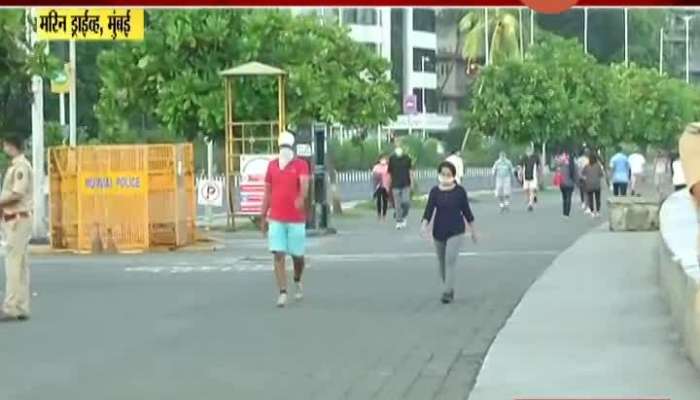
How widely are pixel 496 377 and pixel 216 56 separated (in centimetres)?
2551

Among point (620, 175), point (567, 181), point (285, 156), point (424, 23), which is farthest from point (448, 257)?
point (424, 23)

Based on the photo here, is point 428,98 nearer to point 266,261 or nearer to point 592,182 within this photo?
point 592,182

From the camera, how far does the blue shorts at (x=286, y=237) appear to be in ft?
60.9

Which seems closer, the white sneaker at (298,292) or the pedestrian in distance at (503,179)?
the white sneaker at (298,292)

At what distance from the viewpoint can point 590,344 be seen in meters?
14.2

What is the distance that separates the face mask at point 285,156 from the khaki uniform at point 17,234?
2888mm

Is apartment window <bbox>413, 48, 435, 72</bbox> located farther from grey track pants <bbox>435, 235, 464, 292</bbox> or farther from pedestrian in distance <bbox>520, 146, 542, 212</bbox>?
grey track pants <bbox>435, 235, 464, 292</bbox>

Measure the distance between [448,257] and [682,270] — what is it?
563cm

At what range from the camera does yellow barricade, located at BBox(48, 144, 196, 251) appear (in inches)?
1133

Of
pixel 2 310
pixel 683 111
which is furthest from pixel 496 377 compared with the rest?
pixel 683 111

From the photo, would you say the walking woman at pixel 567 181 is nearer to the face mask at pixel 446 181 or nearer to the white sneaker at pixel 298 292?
the face mask at pixel 446 181

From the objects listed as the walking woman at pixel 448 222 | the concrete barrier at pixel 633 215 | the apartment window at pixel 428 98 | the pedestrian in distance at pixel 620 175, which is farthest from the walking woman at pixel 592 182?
the apartment window at pixel 428 98

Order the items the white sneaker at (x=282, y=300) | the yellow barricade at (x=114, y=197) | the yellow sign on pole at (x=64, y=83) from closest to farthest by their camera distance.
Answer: the white sneaker at (x=282, y=300) < the yellow barricade at (x=114, y=197) < the yellow sign on pole at (x=64, y=83)

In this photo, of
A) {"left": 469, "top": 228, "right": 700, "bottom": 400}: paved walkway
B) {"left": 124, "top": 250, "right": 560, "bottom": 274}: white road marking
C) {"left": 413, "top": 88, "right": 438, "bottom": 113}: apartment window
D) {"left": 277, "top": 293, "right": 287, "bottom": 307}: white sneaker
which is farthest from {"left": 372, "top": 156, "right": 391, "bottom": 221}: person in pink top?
{"left": 413, "top": 88, "right": 438, "bottom": 113}: apartment window
